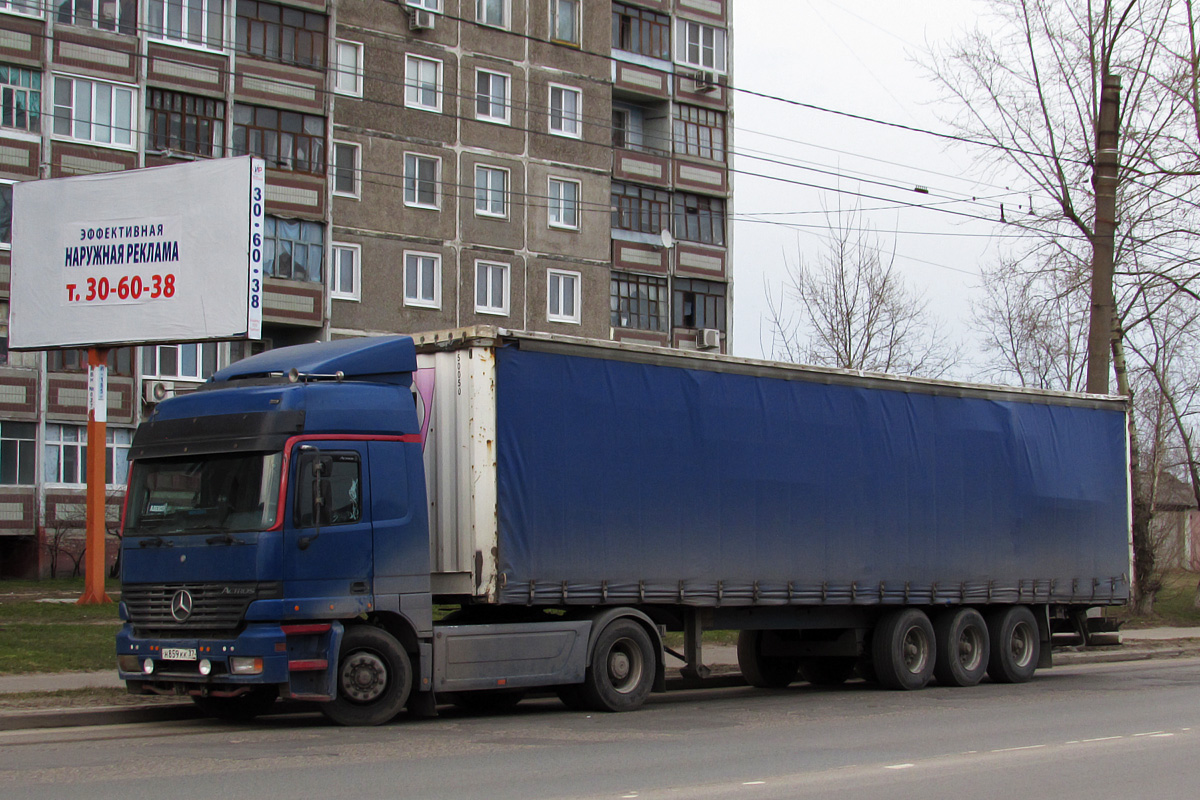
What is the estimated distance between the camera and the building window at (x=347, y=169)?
43.2 m

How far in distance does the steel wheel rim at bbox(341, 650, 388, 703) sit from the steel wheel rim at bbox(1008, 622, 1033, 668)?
9548mm

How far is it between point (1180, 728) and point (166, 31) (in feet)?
113

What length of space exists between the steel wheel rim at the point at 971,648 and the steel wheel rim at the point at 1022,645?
0.76 metres

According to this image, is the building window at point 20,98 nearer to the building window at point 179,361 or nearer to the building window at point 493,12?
the building window at point 179,361

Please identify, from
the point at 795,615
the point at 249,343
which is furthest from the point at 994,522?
the point at 249,343

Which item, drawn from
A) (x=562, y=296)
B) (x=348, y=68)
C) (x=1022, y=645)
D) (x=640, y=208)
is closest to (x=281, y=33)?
(x=348, y=68)

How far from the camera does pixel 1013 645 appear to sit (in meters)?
18.5

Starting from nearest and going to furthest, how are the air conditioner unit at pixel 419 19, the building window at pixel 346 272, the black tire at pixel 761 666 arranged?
1. the black tire at pixel 761 666
2. the building window at pixel 346 272
3. the air conditioner unit at pixel 419 19

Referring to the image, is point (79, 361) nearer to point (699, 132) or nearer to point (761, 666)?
point (699, 132)

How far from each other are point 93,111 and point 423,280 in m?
11.4

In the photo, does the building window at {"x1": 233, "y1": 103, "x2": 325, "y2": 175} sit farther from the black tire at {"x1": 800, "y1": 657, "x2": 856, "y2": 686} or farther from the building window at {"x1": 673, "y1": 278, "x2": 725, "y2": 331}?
the black tire at {"x1": 800, "y1": 657, "x2": 856, "y2": 686}

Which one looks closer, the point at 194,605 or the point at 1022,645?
the point at 194,605

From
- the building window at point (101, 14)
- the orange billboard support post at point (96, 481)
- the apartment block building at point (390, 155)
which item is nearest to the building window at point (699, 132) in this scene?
the apartment block building at point (390, 155)

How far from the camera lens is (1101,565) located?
64.3ft
